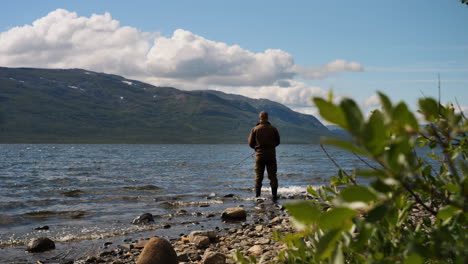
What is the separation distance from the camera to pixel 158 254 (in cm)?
672

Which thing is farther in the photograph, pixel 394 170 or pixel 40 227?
pixel 40 227

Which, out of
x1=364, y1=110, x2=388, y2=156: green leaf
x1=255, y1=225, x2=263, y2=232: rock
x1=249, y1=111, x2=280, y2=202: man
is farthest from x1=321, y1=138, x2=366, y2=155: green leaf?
x1=249, y1=111, x2=280, y2=202: man

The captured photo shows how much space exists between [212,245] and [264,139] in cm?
652

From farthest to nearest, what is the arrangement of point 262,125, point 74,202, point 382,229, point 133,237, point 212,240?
point 74,202, point 262,125, point 133,237, point 212,240, point 382,229

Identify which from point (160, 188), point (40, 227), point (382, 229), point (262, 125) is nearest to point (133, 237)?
point (40, 227)

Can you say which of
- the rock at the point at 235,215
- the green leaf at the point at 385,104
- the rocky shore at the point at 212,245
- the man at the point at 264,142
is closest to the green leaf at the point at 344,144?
the green leaf at the point at 385,104

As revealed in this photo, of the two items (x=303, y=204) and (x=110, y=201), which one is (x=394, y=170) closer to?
(x=303, y=204)

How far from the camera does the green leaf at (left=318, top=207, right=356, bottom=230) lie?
768 mm

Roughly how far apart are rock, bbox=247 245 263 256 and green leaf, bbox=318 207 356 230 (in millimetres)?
6530

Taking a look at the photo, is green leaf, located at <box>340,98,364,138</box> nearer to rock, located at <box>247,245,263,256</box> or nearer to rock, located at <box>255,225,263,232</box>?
rock, located at <box>247,245,263,256</box>

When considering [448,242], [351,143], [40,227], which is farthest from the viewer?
[40,227]

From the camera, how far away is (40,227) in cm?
1145

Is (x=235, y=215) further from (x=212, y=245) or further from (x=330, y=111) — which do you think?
(x=330, y=111)

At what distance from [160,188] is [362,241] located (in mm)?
22026
